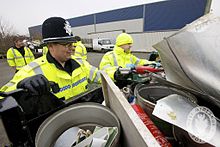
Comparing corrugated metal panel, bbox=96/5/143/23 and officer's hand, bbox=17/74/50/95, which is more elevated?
corrugated metal panel, bbox=96/5/143/23

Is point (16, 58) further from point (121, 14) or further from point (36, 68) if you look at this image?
point (121, 14)

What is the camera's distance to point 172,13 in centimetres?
1423

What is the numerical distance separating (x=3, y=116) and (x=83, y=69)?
3.50 ft

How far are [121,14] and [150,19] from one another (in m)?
4.92

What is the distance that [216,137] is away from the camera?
1.20 ft

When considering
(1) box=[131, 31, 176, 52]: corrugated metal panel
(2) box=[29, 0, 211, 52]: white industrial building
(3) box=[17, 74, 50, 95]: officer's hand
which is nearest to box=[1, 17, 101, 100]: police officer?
(3) box=[17, 74, 50, 95]: officer's hand

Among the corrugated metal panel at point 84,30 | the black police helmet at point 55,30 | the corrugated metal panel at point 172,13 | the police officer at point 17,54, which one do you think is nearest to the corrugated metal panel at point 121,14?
the corrugated metal panel at point 172,13

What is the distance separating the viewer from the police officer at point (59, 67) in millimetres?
1155

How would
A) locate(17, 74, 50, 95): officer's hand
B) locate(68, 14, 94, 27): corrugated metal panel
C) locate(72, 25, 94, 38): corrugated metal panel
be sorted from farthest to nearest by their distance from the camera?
locate(72, 25, 94, 38): corrugated metal panel, locate(68, 14, 94, 27): corrugated metal panel, locate(17, 74, 50, 95): officer's hand

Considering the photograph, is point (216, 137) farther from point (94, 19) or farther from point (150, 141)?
point (94, 19)

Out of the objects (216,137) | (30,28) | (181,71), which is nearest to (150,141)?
(216,137)

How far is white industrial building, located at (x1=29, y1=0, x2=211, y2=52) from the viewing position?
43.2 ft

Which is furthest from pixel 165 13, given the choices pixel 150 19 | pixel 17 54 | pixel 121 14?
pixel 17 54

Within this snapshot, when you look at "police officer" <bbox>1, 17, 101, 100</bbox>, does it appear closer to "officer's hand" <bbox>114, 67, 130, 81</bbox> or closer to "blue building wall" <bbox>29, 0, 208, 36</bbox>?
"officer's hand" <bbox>114, 67, 130, 81</bbox>
